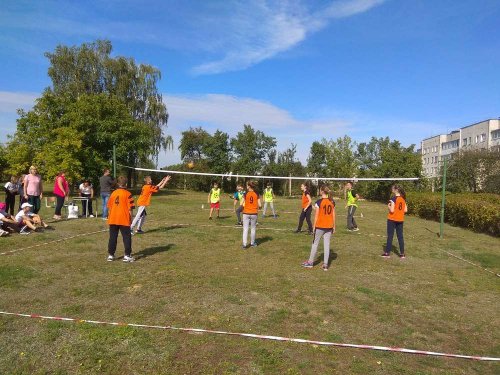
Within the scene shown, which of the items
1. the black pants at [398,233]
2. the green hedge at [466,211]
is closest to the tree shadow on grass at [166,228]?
the black pants at [398,233]

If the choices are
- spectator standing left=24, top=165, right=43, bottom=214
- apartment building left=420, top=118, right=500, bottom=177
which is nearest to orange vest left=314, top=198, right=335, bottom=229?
spectator standing left=24, top=165, right=43, bottom=214

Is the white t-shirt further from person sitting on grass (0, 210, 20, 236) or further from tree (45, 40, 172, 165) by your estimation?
tree (45, 40, 172, 165)

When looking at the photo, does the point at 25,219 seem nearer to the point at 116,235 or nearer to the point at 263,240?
the point at 116,235

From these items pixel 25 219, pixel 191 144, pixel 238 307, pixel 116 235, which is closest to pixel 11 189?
pixel 25 219

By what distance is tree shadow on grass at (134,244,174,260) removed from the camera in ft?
29.8

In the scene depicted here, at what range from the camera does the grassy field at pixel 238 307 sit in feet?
14.0

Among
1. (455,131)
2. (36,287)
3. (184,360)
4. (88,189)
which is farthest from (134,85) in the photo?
(455,131)

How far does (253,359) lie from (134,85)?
38.0 metres

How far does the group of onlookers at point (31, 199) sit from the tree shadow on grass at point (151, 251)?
1.64 m

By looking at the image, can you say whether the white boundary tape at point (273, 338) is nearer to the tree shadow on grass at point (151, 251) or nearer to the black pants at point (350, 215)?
the tree shadow on grass at point (151, 251)

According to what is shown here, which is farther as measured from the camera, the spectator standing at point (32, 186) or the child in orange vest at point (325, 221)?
the spectator standing at point (32, 186)

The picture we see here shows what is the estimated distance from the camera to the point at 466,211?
17.2 metres

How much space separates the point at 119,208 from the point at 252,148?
42.3 metres

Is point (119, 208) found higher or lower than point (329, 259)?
higher
